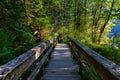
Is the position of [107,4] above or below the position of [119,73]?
above

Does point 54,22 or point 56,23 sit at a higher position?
point 54,22

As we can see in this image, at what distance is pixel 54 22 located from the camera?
39.2m

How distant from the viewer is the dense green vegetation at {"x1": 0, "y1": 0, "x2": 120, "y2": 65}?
13948 millimetres

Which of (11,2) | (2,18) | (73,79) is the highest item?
(11,2)

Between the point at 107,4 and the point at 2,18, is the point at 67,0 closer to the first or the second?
the point at 107,4

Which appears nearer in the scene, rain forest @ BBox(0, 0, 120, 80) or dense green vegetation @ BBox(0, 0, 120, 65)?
rain forest @ BBox(0, 0, 120, 80)

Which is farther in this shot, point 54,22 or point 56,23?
point 56,23

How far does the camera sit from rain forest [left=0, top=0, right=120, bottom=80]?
45.3ft

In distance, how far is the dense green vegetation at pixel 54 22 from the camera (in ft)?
45.8

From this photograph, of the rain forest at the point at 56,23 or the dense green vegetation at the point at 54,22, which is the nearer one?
the rain forest at the point at 56,23

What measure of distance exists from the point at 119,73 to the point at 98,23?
1448 inches

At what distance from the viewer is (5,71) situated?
Answer: 288 centimetres

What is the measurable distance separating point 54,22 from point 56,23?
62 centimetres

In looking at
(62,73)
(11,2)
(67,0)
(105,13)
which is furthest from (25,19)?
(67,0)
